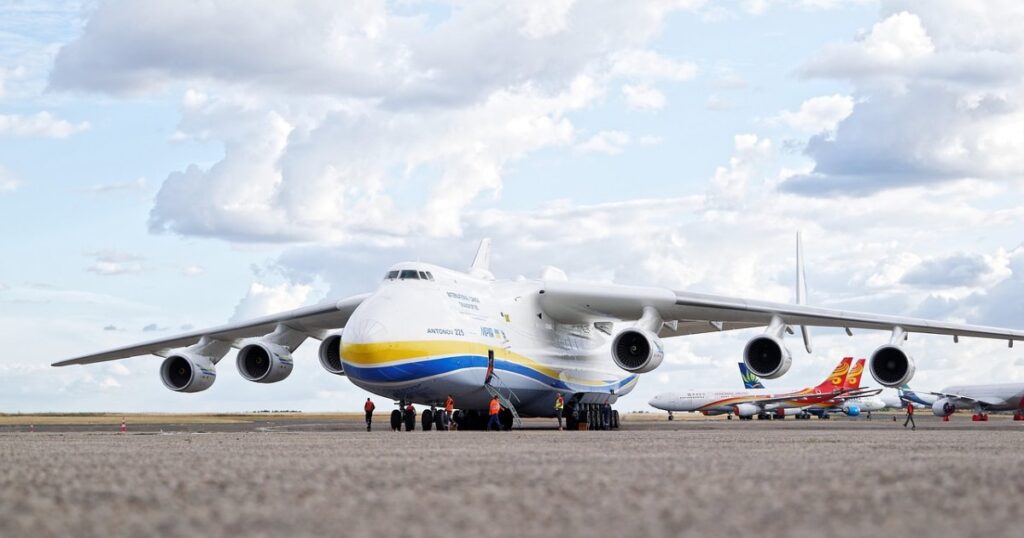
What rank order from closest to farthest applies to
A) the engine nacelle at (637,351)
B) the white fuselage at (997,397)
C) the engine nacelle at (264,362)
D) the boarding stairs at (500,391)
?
the engine nacelle at (637,351) < the boarding stairs at (500,391) < the engine nacelle at (264,362) < the white fuselage at (997,397)

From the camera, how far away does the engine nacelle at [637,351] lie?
25328 millimetres

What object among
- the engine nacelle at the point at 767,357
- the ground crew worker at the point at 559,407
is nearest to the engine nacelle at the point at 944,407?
the ground crew worker at the point at 559,407

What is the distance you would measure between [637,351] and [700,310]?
114 inches

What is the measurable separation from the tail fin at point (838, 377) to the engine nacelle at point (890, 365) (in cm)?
4167

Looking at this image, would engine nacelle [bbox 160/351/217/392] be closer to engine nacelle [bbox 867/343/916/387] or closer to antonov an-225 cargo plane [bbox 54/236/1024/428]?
antonov an-225 cargo plane [bbox 54/236/1024/428]

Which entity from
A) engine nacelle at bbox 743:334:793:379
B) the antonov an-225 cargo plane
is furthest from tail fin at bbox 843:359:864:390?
engine nacelle at bbox 743:334:793:379

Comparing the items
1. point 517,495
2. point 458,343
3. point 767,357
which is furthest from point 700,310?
point 517,495

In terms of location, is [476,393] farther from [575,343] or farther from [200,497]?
[200,497]

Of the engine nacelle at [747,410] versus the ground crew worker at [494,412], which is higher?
the engine nacelle at [747,410]

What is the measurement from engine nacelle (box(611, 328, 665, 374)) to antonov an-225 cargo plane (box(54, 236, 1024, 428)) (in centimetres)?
3

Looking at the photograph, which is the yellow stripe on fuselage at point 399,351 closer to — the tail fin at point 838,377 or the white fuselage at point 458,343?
the white fuselage at point 458,343

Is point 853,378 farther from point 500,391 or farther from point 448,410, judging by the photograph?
point 448,410

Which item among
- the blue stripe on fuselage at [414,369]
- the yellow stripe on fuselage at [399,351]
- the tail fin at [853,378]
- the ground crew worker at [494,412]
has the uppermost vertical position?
the tail fin at [853,378]

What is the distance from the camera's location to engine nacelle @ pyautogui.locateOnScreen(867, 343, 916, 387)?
2542cm
